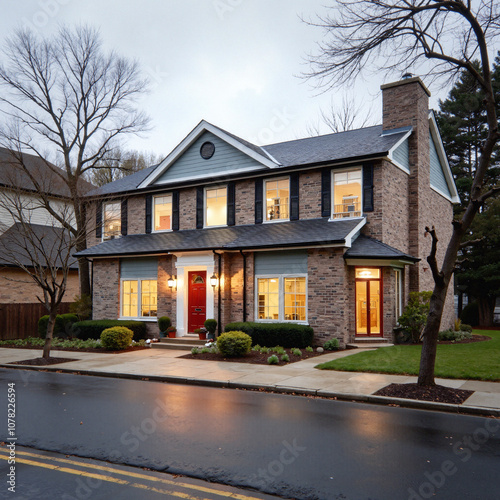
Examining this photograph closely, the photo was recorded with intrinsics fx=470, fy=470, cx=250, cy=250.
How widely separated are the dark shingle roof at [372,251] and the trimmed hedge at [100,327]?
30.2 feet

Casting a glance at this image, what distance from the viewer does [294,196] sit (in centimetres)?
1873

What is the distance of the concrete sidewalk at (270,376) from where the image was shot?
29.1 ft

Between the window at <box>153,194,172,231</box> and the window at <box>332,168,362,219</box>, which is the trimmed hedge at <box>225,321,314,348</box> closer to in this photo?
the window at <box>332,168,362,219</box>

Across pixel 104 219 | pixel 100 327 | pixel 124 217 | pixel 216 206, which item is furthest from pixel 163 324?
pixel 104 219

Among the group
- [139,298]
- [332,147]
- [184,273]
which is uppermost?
[332,147]

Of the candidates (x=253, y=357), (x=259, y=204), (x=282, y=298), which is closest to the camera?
(x=253, y=357)

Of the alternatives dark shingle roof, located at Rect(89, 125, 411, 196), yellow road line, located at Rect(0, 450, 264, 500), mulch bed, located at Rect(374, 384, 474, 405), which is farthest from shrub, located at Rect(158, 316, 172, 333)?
yellow road line, located at Rect(0, 450, 264, 500)

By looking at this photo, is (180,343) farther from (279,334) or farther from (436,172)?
(436,172)

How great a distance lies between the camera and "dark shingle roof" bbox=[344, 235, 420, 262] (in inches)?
612

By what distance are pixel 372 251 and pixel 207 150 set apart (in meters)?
9.21

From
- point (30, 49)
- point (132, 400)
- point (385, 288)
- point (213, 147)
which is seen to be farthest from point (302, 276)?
point (30, 49)

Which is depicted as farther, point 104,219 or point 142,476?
point 104,219

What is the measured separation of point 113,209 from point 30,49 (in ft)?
29.4

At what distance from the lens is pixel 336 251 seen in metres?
16.1
